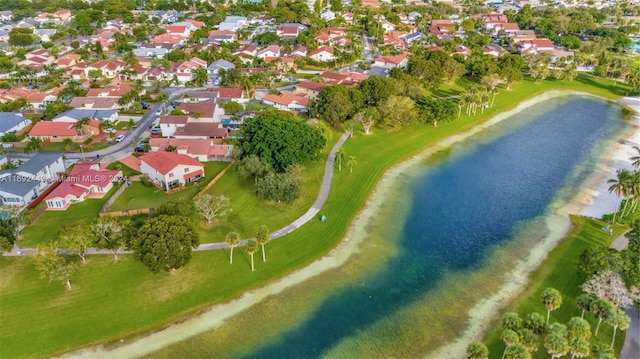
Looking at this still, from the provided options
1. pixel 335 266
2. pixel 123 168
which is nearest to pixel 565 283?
pixel 335 266

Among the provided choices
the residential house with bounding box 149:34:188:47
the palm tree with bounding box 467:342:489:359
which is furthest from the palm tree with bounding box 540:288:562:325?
the residential house with bounding box 149:34:188:47

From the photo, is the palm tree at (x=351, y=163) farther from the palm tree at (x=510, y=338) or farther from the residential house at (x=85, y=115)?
the residential house at (x=85, y=115)

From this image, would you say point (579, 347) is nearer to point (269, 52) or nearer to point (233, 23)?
point (269, 52)

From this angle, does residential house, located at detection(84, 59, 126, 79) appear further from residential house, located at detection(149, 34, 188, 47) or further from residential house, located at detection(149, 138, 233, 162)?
residential house, located at detection(149, 138, 233, 162)

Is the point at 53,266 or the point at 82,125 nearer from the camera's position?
the point at 53,266

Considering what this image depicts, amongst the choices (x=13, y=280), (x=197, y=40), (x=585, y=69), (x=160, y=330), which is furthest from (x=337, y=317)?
(x=197, y=40)
